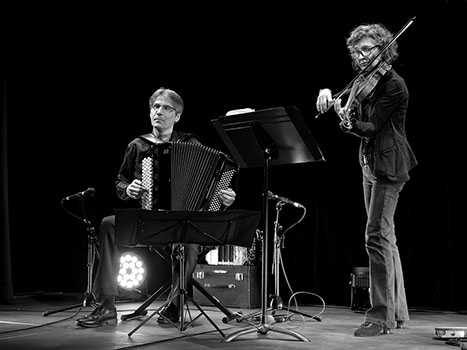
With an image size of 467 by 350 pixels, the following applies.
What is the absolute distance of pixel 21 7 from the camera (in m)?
5.93

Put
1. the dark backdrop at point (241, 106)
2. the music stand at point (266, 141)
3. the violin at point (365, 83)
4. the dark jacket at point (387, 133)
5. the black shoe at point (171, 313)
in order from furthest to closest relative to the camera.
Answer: the dark backdrop at point (241, 106) < the black shoe at point (171, 313) < the dark jacket at point (387, 133) < the violin at point (365, 83) < the music stand at point (266, 141)

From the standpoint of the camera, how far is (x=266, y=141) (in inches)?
128

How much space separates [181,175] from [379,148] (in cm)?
118

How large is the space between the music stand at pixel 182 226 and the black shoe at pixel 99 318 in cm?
61

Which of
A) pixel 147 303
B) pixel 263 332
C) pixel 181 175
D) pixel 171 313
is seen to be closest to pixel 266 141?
pixel 181 175

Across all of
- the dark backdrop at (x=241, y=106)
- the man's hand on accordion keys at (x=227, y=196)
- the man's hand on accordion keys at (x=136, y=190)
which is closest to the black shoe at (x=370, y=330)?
the man's hand on accordion keys at (x=227, y=196)

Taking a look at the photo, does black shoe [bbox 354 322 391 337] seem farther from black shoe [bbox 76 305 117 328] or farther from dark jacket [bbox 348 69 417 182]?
black shoe [bbox 76 305 117 328]

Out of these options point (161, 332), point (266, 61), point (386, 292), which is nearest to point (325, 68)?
point (266, 61)

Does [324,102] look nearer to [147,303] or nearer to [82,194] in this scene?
[147,303]

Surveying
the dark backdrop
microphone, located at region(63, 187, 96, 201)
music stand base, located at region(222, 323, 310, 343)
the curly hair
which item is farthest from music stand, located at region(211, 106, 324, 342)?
the dark backdrop

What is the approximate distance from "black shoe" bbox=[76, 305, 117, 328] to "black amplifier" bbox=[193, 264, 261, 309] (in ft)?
4.98

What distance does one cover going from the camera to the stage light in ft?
19.3

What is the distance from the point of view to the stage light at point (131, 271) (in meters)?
5.89

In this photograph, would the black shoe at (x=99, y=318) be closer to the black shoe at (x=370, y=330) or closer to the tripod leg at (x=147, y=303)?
the tripod leg at (x=147, y=303)
